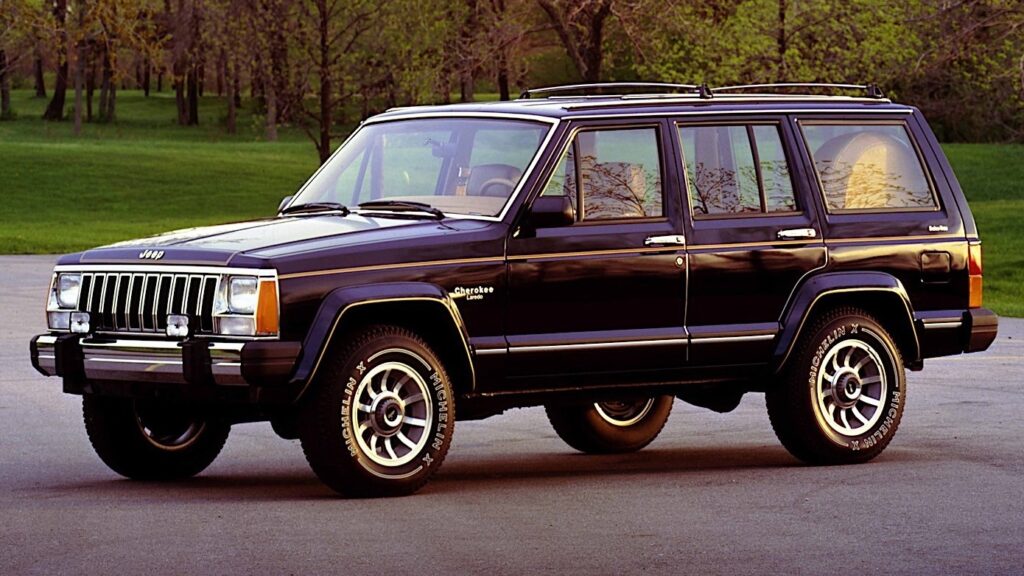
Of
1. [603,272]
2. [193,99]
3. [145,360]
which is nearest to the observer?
[145,360]

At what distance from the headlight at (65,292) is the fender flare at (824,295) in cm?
364

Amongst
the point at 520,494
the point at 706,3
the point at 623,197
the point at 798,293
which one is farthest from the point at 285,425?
the point at 706,3

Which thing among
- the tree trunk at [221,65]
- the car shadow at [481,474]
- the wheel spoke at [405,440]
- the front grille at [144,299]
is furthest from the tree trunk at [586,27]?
the wheel spoke at [405,440]

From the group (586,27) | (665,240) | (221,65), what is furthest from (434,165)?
(221,65)

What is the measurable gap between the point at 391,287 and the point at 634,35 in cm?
2914

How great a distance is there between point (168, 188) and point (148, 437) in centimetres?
4423

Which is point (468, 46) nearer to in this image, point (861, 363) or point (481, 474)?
point (861, 363)

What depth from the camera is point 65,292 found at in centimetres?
1018

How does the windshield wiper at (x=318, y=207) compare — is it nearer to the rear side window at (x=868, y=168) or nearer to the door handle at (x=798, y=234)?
the door handle at (x=798, y=234)

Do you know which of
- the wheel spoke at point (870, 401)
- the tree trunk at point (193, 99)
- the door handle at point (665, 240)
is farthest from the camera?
the tree trunk at point (193, 99)

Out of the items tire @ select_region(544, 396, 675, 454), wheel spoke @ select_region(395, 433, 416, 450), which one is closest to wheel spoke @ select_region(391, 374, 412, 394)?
wheel spoke @ select_region(395, 433, 416, 450)

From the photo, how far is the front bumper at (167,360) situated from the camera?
9148 millimetres

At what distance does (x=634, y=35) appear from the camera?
3809cm

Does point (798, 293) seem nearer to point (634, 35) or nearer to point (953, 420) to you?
point (953, 420)
